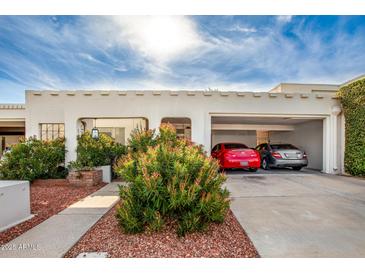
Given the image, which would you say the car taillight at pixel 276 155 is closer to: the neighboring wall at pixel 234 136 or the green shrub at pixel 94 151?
the neighboring wall at pixel 234 136

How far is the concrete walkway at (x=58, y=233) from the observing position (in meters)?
2.51

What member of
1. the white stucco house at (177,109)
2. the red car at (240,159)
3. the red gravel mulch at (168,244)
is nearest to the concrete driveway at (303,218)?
the red gravel mulch at (168,244)

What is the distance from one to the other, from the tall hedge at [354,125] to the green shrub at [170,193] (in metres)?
7.61

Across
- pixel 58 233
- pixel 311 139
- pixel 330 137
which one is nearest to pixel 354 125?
pixel 330 137

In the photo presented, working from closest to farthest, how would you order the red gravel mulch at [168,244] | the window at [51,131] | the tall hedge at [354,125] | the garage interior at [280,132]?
the red gravel mulch at [168,244] < the tall hedge at [354,125] < the window at [51,131] < the garage interior at [280,132]

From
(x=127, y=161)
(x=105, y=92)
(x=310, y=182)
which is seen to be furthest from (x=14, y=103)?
(x=310, y=182)

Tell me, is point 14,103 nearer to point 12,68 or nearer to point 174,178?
point 12,68

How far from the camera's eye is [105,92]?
7.57 m

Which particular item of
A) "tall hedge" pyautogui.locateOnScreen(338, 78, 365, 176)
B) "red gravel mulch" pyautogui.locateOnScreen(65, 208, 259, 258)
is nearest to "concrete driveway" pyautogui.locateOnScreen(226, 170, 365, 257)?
"red gravel mulch" pyautogui.locateOnScreen(65, 208, 259, 258)

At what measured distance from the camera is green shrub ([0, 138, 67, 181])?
6188 millimetres

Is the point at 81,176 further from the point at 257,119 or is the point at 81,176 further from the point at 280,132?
the point at 280,132

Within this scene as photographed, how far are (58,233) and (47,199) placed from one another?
2455mm

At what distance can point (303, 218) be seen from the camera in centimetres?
358
